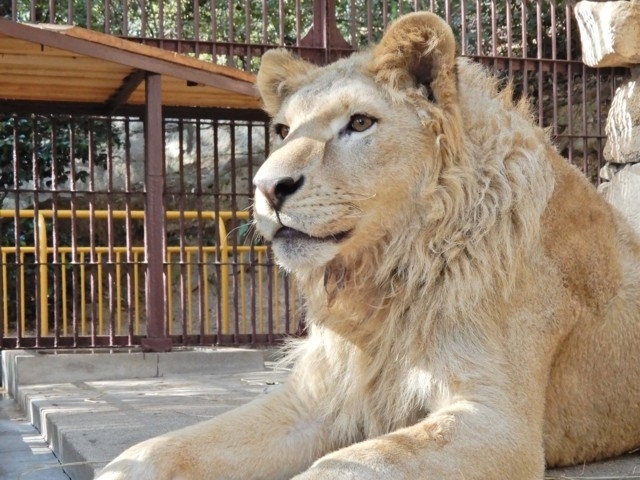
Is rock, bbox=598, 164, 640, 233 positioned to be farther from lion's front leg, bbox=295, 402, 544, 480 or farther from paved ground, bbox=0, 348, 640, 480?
lion's front leg, bbox=295, 402, 544, 480

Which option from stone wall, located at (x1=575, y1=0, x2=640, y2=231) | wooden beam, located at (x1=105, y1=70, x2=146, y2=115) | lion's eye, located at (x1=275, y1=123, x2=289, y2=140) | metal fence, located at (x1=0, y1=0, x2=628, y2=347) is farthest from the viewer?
metal fence, located at (x1=0, y1=0, x2=628, y2=347)

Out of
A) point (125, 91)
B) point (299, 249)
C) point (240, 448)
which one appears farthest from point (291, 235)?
point (125, 91)

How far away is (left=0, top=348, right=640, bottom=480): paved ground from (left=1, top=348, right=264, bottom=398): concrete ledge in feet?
0.18

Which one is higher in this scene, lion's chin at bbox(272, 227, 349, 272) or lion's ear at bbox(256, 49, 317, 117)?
lion's ear at bbox(256, 49, 317, 117)

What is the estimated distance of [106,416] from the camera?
5.40 metres

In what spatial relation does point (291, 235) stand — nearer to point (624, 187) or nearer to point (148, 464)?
point (148, 464)

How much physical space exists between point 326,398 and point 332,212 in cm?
74

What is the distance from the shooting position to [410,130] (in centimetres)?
358

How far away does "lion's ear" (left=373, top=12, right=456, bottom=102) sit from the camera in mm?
3576

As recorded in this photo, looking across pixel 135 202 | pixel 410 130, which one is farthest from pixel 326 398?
pixel 135 202

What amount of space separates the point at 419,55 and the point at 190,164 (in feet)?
52.1

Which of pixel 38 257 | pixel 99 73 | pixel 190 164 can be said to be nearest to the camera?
pixel 99 73

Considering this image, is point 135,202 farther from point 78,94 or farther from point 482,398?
point 482,398

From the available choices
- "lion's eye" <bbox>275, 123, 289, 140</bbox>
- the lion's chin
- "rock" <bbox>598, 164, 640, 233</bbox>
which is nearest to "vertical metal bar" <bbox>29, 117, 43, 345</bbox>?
"rock" <bbox>598, 164, 640, 233</bbox>
